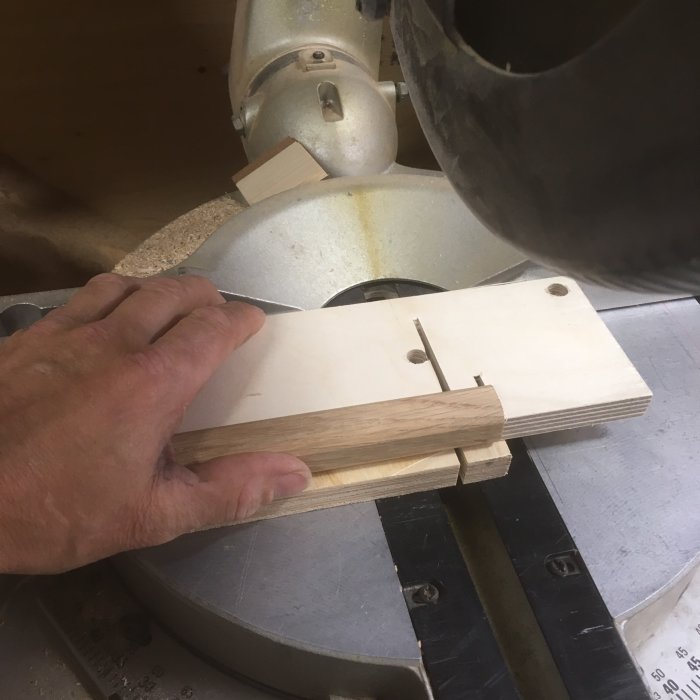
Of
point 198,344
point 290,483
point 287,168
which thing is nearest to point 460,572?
point 290,483

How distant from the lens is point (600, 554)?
0.69 metres

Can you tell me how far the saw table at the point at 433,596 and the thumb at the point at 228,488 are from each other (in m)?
0.09

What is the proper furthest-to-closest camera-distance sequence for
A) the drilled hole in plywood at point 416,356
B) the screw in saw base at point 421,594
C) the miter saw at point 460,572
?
1. the drilled hole in plywood at point 416,356
2. the screw in saw base at point 421,594
3. the miter saw at point 460,572

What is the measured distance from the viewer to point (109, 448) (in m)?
0.57

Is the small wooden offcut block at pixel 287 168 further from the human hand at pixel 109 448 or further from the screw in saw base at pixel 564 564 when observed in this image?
the screw in saw base at pixel 564 564

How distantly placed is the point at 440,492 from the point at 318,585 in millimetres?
198

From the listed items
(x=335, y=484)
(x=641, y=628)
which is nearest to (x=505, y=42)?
(x=335, y=484)

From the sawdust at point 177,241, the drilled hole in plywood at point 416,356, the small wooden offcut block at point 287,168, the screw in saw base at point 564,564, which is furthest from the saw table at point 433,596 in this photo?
the sawdust at point 177,241

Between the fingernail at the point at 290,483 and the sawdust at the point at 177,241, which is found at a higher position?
the sawdust at the point at 177,241

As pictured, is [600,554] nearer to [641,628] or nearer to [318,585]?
[641,628]

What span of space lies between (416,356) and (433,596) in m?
0.26

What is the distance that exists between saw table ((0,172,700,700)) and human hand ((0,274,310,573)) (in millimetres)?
90

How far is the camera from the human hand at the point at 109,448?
56 centimetres

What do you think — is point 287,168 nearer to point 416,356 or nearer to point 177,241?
point 177,241
